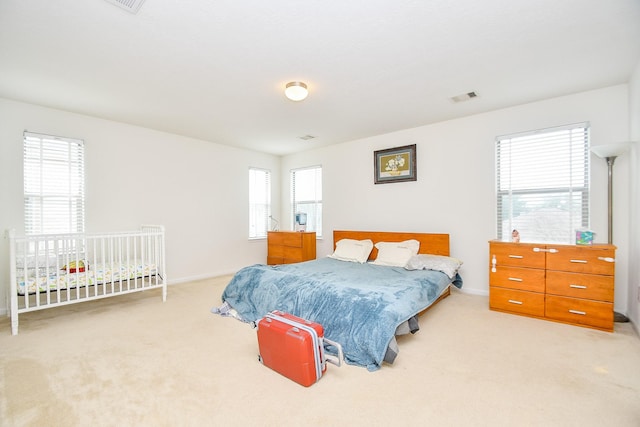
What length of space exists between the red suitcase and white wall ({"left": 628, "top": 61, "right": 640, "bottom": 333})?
2.95 meters

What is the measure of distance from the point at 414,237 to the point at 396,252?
48 centimetres

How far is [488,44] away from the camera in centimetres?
231

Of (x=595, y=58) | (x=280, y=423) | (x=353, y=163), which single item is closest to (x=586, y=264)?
(x=595, y=58)

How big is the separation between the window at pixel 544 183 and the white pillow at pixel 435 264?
0.88 m

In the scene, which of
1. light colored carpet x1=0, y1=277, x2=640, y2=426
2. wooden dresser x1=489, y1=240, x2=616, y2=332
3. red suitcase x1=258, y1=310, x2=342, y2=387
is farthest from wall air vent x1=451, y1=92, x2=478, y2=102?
red suitcase x1=258, y1=310, x2=342, y2=387

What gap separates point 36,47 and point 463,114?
455 cm

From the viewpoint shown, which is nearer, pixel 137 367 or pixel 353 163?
pixel 137 367

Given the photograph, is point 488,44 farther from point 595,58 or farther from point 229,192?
point 229,192

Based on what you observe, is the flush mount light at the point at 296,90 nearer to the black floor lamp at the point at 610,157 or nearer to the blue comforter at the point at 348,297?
the blue comforter at the point at 348,297

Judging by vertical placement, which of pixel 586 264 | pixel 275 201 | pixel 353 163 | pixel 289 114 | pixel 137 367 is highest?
pixel 289 114

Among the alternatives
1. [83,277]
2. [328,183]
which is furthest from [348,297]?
[328,183]

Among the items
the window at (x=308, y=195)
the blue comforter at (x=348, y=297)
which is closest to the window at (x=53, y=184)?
the blue comforter at (x=348, y=297)

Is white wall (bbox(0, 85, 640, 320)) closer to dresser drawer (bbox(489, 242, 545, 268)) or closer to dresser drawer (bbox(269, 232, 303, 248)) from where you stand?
dresser drawer (bbox(269, 232, 303, 248))

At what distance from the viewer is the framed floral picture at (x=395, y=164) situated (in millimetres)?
4559
